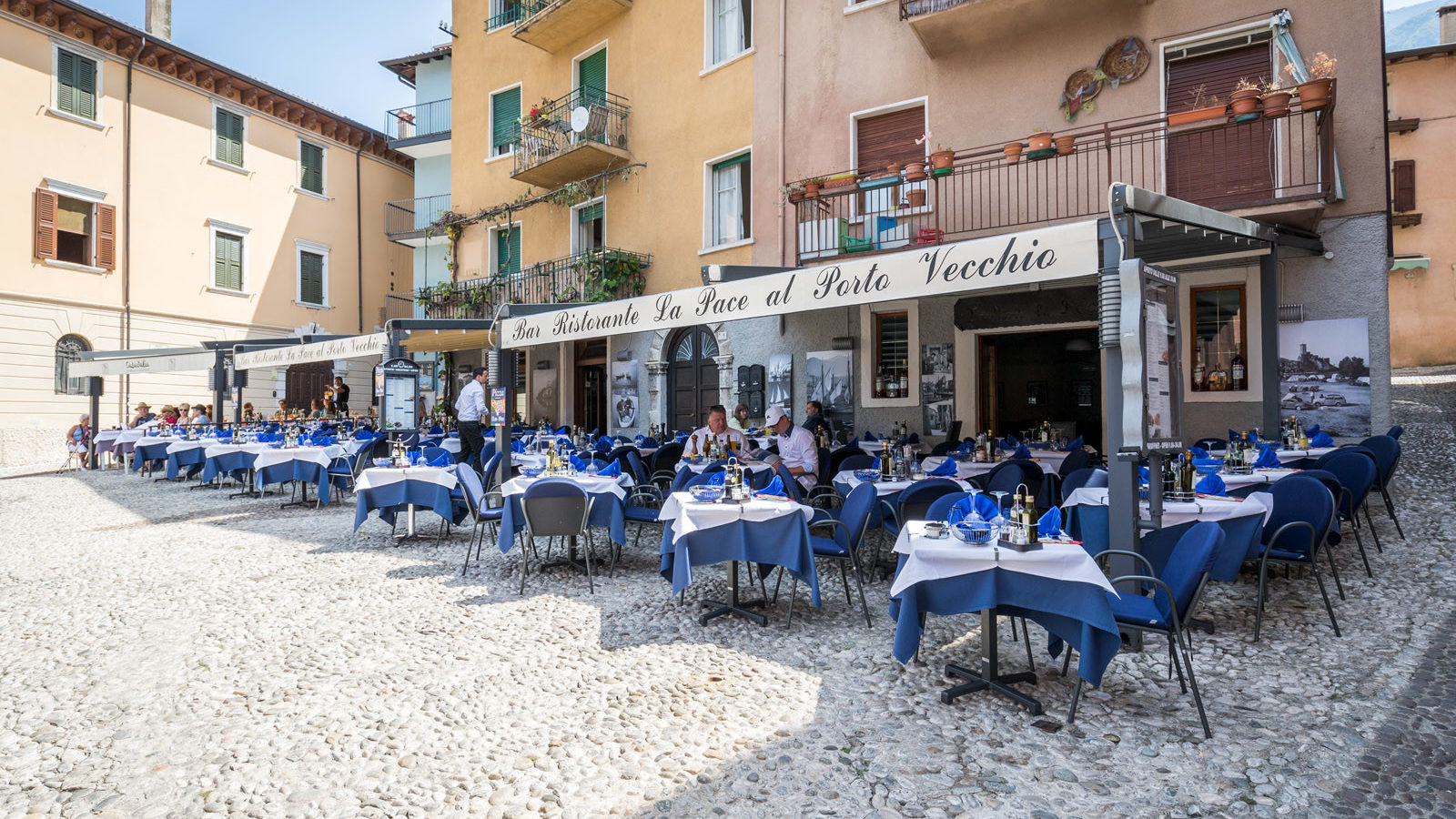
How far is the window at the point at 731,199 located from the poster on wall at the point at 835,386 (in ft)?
9.00

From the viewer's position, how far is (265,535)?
8227mm

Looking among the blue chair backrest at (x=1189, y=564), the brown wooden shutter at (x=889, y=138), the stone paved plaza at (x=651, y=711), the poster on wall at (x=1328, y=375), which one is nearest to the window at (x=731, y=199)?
the brown wooden shutter at (x=889, y=138)

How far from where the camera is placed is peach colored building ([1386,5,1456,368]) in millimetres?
19688

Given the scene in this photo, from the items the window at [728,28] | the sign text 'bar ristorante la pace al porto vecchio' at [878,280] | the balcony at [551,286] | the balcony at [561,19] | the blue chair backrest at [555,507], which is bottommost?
the blue chair backrest at [555,507]

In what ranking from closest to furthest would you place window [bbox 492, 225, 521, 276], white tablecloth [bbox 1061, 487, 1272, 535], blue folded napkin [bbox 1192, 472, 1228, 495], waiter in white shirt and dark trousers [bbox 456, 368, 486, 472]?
white tablecloth [bbox 1061, 487, 1272, 535]
blue folded napkin [bbox 1192, 472, 1228, 495]
waiter in white shirt and dark trousers [bbox 456, 368, 486, 472]
window [bbox 492, 225, 521, 276]

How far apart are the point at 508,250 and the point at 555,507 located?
13.6 meters

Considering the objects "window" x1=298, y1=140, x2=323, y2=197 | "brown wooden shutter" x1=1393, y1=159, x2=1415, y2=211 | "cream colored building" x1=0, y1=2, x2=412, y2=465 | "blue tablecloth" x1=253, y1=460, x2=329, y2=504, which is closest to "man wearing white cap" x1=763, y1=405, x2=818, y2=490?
"blue tablecloth" x1=253, y1=460, x2=329, y2=504

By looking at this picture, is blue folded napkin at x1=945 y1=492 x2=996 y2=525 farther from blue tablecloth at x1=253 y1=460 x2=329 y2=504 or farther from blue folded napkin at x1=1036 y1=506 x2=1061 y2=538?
blue tablecloth at x1=253 y1=460 x2=329 y2=504

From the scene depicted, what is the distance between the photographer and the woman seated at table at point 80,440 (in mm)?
16297

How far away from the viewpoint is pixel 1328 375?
8750mm

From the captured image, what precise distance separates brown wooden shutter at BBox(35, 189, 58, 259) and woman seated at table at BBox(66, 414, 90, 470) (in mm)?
3754

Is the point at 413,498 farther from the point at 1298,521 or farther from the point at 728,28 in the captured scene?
the point at 728,28

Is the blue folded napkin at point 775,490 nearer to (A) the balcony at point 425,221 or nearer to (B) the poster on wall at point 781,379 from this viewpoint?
(B) the poster on wall at point 781,379

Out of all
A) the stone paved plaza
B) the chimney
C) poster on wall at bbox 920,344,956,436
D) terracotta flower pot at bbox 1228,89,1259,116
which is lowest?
the stone paved plaza
